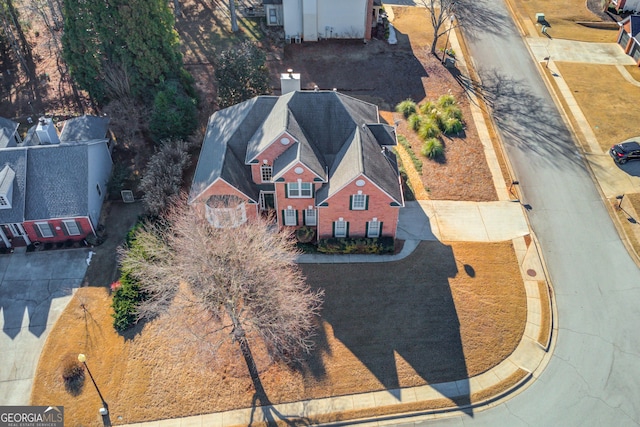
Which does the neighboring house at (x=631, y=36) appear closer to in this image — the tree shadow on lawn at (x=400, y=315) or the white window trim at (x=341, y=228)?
the tree shadow on lawn at (x=400, y=315)

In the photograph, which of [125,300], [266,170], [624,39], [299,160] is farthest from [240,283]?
[624,39]

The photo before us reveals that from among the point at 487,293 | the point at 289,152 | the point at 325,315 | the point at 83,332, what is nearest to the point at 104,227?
the point at 83,332

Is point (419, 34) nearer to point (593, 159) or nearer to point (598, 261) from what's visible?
point (593, 159)

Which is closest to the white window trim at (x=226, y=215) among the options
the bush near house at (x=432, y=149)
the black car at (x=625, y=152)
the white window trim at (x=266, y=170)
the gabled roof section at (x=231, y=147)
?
the gabled roof section at (x=231, y=147)

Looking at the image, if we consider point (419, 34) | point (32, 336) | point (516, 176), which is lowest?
point (32, 336)

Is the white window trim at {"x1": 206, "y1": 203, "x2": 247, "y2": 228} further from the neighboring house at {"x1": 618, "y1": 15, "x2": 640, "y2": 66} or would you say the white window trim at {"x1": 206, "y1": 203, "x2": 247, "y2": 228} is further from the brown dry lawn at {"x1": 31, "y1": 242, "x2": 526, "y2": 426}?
the neighboring house at {"x1": 618, "y1": 15, "x2": 640, "y2": 66}

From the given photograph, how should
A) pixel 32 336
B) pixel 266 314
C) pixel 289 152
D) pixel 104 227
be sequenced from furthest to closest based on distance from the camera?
1. pixel 104 227
2. pixel 289 152
3. pixel 32 336
4. pixel 266 314
